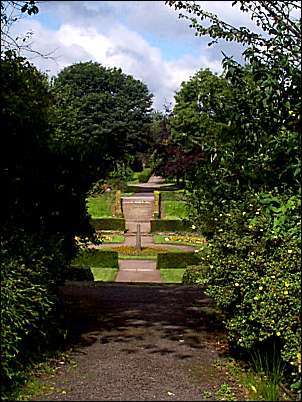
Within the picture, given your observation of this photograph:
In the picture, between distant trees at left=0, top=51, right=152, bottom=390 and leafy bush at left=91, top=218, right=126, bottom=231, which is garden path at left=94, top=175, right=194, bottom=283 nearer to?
leafy bush at left=91, top=218, right=126, bottom=231

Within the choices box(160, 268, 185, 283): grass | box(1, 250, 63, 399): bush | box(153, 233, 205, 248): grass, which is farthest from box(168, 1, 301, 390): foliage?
box(153, 233, 205, 248): grass

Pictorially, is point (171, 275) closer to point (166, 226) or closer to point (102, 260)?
point (102, 260)

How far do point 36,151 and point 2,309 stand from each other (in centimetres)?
267

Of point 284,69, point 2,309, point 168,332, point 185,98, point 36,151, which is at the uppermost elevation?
point 185,98

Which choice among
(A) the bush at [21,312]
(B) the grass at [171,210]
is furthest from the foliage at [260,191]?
(B) the grass at [171,210]

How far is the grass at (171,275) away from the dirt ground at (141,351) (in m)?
6.14

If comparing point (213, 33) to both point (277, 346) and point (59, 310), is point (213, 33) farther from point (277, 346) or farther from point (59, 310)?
point (59, 310)

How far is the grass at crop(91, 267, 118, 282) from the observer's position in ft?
54.6

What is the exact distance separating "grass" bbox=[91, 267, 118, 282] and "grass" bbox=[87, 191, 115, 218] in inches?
490

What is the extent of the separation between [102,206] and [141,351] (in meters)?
25.8

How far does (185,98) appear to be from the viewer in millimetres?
47625

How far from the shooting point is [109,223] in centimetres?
2786

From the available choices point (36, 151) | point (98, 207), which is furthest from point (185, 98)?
point (36, 151)

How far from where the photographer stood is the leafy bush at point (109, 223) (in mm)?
27797
